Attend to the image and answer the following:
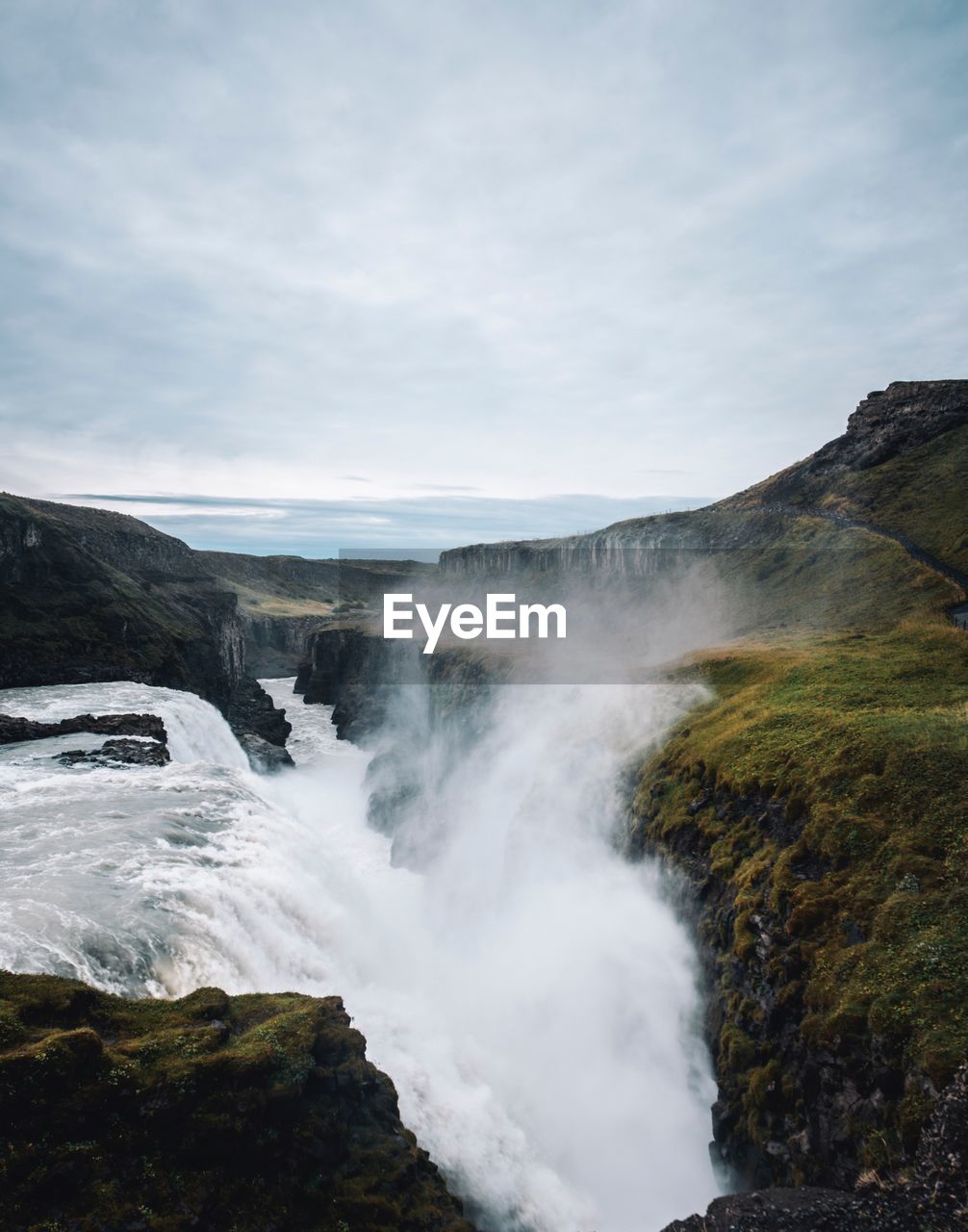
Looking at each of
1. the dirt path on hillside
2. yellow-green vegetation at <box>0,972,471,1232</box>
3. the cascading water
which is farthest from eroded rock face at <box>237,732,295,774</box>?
the dirt path on hillside

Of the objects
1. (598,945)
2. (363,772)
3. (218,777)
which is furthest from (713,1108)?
(363,772)

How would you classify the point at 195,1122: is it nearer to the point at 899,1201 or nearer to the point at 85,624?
the point at 899,1201

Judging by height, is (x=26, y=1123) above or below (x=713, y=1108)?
above

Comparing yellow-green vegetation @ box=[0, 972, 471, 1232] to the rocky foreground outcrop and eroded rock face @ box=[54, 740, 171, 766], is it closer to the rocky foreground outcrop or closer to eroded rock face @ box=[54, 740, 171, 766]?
the rocky foreground outcrop

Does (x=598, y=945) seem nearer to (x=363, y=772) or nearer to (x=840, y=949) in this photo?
(x=840, y=949)

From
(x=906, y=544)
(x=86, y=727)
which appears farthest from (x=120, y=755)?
(x=906, y=544)

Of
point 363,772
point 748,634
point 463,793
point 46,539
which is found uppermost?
point 46,539
